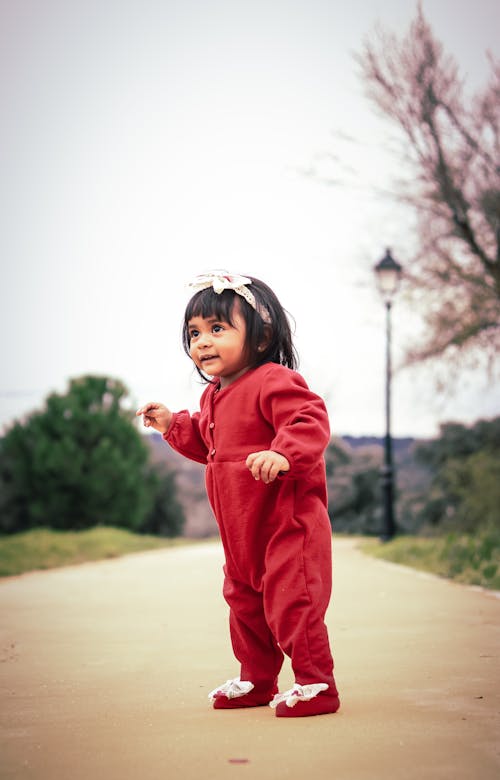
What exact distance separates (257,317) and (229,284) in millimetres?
153

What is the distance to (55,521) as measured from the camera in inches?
1233

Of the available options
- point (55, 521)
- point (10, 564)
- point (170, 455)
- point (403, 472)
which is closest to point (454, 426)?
point (403, 472)

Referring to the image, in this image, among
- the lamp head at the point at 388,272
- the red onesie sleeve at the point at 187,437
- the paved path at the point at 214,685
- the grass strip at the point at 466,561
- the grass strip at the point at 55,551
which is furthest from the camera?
the lamp head at the point at 388,272

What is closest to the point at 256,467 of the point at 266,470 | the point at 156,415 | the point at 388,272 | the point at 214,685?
the point at 266,470

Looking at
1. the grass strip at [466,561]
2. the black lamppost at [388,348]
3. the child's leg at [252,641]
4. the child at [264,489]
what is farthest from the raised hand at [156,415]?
the black lamppost at [388,348]

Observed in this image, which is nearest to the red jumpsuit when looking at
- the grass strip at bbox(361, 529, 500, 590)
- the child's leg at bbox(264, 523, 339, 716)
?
the child's leg at bbox(264, 523, 339, 716)

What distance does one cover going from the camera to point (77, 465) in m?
31.2

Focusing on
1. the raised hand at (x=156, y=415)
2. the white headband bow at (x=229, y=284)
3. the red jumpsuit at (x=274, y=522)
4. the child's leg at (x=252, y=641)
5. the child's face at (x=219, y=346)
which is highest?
the white headband bow at (x=229, y=284)

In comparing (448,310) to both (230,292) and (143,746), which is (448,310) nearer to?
(230,292)

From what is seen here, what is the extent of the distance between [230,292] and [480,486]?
10306mm

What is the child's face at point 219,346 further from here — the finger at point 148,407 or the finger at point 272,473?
the finger at point 272,473

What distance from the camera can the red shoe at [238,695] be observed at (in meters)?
3.17

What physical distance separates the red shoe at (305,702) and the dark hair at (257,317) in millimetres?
1120

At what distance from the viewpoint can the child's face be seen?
3328mm
